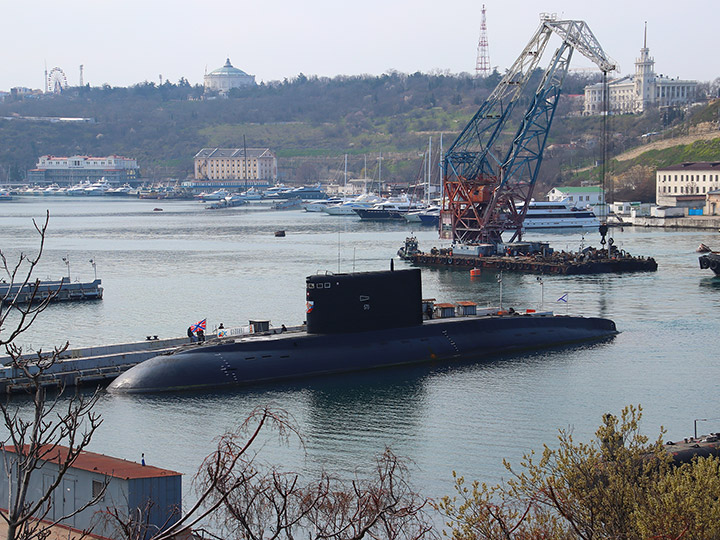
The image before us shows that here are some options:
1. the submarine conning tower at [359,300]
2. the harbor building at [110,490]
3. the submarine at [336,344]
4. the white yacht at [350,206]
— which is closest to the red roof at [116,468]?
the harbor building at [110,490]

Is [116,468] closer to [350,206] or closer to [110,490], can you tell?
[110,490]

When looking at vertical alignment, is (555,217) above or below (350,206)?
below

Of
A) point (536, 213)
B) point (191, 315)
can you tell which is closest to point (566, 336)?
point (191, 315)

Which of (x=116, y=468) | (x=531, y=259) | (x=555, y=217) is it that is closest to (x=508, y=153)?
(x=531, y=259)

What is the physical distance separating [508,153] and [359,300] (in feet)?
148

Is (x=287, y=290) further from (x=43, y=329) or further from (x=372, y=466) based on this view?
(x=372, y=466)

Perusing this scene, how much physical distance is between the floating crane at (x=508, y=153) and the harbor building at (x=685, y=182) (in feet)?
132

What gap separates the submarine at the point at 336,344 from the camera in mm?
30375

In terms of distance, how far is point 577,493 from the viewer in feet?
43.2

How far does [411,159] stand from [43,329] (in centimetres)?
15422

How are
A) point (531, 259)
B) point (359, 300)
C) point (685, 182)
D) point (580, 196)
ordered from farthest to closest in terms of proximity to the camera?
point (580, 196)
point (685, 182)
point (531, 259)
point (359, 300)

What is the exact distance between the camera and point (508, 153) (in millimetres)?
75562

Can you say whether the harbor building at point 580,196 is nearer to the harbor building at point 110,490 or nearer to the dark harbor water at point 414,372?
the dark harbor water at point 414,372

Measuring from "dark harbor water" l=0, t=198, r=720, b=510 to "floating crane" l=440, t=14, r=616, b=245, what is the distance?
6.76 metres
